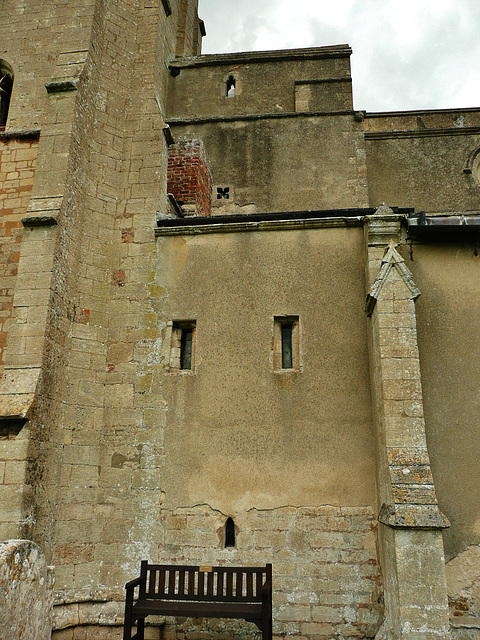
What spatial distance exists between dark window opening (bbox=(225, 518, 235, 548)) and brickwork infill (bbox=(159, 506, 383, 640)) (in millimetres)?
70

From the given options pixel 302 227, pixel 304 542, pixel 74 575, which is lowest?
pixel 74 575

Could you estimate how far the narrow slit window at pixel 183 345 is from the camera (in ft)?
23.4

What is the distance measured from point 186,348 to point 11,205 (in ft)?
10.8

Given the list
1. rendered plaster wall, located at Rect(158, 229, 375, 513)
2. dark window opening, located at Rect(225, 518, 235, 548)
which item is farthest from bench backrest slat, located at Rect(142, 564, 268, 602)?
rendered plaster wall, located at Rect(158, 229, 375, 513)

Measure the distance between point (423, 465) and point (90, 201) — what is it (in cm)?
559

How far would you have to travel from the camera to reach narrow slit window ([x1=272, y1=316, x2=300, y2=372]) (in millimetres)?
6957

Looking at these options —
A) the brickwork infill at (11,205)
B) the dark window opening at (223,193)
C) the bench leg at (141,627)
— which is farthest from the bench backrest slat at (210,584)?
the dark window opening at (223,193)

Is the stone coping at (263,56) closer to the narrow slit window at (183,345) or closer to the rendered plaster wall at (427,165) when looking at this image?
the rendered plaster wall at (427,165)

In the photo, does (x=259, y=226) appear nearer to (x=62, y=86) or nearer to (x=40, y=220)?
(x=40, y=220)

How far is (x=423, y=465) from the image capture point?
5.62 meters

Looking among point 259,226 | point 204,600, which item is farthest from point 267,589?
point 259,226

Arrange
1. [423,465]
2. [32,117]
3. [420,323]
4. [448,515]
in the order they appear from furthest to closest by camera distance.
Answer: [32,117]
[420,323]
[448,515]
[423,465]

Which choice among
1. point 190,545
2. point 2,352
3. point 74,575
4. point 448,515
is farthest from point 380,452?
point 2,352

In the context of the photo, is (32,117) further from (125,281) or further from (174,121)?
(174,121)
